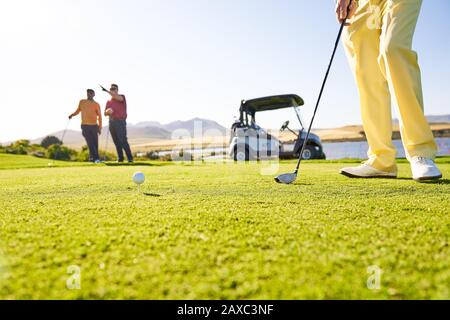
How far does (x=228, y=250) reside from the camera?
3.43 feet

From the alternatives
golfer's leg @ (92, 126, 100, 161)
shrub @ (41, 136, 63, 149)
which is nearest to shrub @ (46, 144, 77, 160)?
shrub @ (41, 136, 63, 149)

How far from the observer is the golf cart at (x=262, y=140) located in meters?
12.3

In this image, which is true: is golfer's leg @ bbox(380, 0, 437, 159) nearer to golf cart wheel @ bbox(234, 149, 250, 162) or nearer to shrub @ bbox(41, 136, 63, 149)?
golf cart wheel @ bbox(234, 149, 250, 162)

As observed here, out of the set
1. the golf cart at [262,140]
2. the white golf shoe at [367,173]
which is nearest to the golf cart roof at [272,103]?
the golf cart at [262,140]

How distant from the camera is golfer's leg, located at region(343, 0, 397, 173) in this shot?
3.35m

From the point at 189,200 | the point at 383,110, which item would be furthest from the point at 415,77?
the point at 189,200

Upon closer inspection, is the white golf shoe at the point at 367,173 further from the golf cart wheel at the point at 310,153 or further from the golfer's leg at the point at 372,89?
the golf cart wheel at the point at 310,153

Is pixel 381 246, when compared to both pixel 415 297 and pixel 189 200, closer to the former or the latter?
pixel 415 297

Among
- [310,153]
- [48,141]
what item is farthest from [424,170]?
[48,141]

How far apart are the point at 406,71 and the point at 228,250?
2647 millimetres

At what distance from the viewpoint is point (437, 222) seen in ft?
4.60

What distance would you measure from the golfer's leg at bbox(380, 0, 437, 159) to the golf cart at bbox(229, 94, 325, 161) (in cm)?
920

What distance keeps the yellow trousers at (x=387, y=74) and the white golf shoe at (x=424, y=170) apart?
58 mm

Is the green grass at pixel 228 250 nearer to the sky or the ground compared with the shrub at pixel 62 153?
nearer to the ground
